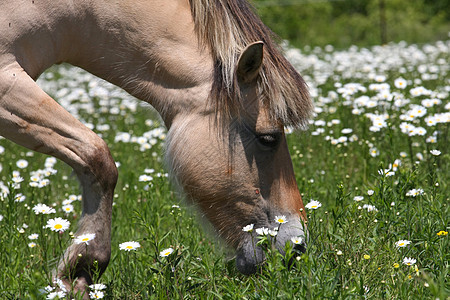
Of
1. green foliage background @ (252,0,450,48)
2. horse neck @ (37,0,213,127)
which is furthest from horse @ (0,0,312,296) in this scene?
green foliage background @ (252,0,450,48)

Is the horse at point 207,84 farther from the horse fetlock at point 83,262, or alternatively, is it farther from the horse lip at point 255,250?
the horse fetlock at point 83,262

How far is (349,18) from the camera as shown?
769 inches

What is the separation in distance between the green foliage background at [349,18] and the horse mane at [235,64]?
41.4 ft

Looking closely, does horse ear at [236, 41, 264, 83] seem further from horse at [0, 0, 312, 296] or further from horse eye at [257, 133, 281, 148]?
horse eye at [257, 133, 281, 148]

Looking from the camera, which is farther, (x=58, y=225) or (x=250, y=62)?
(x=250, y=62)

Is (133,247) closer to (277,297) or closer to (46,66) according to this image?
(277,297)

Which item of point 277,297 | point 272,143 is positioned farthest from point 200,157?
point 277,297

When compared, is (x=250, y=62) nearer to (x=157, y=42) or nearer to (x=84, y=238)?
(x=157, y=42)

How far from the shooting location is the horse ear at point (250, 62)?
3.39 meters

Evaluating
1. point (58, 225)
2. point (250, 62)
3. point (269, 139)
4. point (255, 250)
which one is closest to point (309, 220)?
point (255, 250)

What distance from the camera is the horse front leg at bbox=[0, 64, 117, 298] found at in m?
3.36

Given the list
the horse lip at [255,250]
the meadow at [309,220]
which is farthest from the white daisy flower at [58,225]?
the horse lip at [255,250]

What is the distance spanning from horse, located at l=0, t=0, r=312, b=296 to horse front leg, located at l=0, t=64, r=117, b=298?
0.12ft

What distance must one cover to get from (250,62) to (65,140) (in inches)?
45.8
